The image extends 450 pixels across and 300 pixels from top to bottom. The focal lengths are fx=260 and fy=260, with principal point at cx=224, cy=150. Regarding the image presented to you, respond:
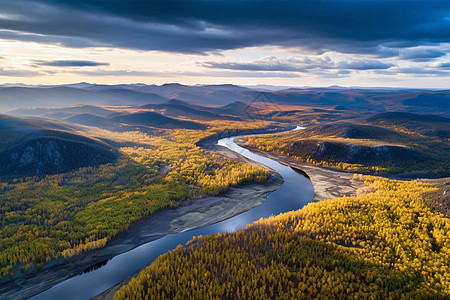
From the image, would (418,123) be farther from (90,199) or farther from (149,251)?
(90,199)

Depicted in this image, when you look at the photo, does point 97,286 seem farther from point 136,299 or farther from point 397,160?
point 397,160

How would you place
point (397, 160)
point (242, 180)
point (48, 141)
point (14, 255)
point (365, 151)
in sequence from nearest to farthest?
1. point (14, 255)
2. point (242, 180)
3. point (48, 141)
4. point (397, 160)
5. point (365, 151)

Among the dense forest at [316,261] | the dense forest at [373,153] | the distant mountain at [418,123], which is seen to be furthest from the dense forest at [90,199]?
the distant mountain at [418,123]

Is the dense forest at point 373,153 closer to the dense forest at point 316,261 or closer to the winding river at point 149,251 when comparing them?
the winding river at point 149,251

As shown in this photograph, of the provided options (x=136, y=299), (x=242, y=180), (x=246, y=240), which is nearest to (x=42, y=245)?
(x=136, y=299)

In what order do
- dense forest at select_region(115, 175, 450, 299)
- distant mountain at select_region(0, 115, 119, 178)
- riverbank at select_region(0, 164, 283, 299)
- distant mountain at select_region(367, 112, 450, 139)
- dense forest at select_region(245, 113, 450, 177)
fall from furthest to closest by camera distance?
1. distant mountain at select_region(367, 112, 450, 139)
2. dense forest at select_region(245, 113, 450, 177)
3. distant mountain at select_region(0, 115, 119, 178)
4. riverbank at select_region(0, 164, 283, 299)
5. dense forest at select_region(115, 175, 450, 299)

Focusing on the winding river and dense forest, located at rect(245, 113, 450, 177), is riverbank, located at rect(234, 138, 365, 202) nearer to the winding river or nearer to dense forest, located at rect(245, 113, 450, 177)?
the winding river

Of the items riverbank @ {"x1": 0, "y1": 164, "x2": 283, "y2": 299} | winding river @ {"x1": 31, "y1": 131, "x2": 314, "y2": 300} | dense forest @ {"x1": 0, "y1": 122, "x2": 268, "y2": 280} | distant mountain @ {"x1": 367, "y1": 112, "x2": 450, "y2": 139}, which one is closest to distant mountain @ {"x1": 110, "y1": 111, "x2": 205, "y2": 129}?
dense forest @ {"x1": 0, "y1": 122, "x2": 268, "y2": 280}
